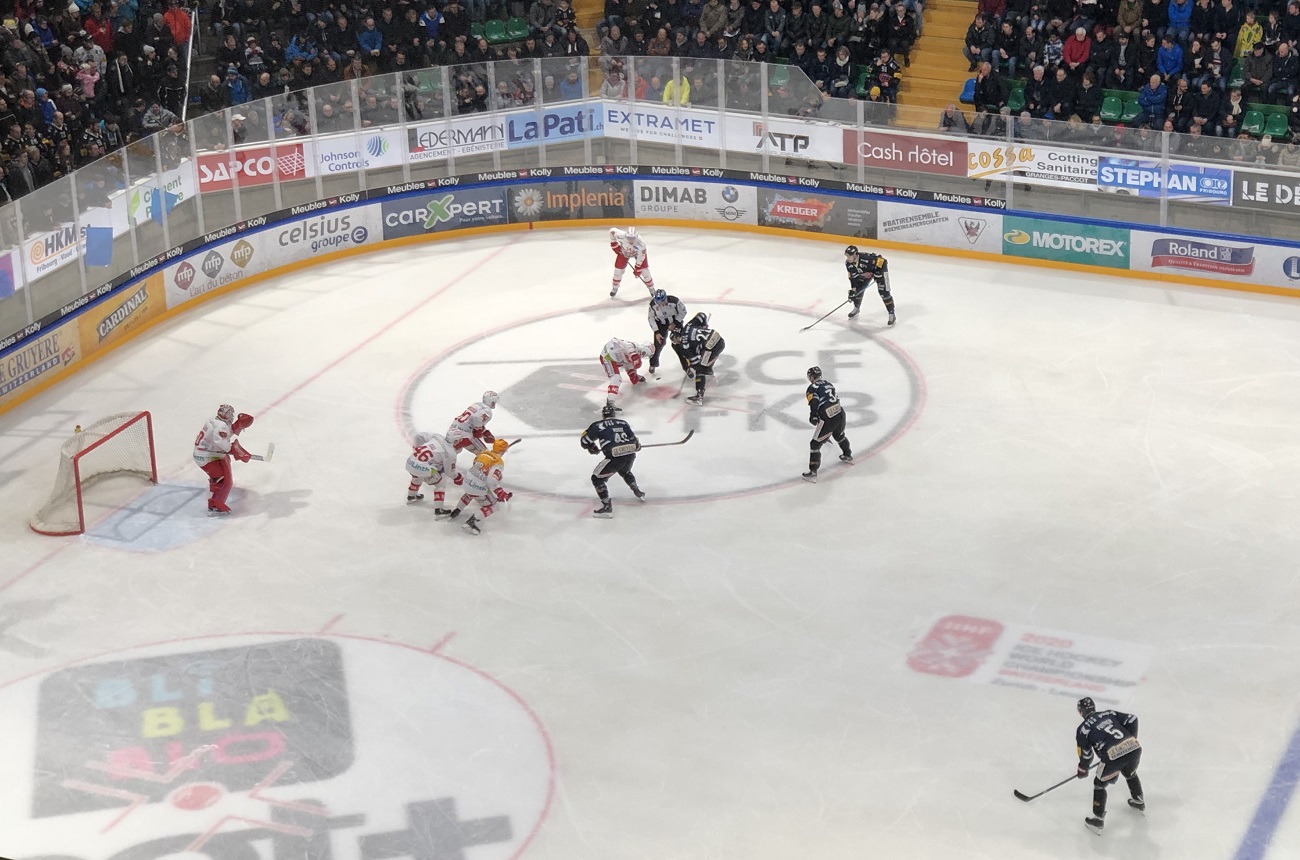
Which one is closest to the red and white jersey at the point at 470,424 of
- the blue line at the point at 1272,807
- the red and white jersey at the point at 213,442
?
the red and white jersey at the point at 213,442

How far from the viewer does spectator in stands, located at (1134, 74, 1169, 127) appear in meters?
22.9

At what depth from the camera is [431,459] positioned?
15805mm

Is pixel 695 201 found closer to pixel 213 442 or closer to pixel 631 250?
pixel 631 250

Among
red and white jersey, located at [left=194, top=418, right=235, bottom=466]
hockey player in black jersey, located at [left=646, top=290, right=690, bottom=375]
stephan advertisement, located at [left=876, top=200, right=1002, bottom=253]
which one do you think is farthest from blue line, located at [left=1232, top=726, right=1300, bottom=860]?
stephan advertisement, located at [left=876, top=200, right=1002, bottom=253]

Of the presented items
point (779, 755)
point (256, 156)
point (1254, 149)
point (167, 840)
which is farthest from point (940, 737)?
point (256, 156)

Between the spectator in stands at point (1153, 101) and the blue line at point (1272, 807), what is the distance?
41.3 feet

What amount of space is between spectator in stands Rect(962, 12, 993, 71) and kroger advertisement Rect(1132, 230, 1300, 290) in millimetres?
4317

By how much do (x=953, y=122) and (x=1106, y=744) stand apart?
13299 millimetres

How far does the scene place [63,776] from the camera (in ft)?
40.4

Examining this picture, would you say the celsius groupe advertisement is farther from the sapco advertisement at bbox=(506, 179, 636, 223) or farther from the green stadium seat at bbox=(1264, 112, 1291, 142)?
the green stadium seat at bbox=(1264, 112, 1291, 142)

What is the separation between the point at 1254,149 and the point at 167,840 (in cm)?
1567

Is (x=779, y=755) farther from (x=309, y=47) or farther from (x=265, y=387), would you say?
(x=309, y=47)

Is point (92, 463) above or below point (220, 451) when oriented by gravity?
below

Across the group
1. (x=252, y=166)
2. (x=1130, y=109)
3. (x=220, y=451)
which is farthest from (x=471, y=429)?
(x=1130, y=109)
